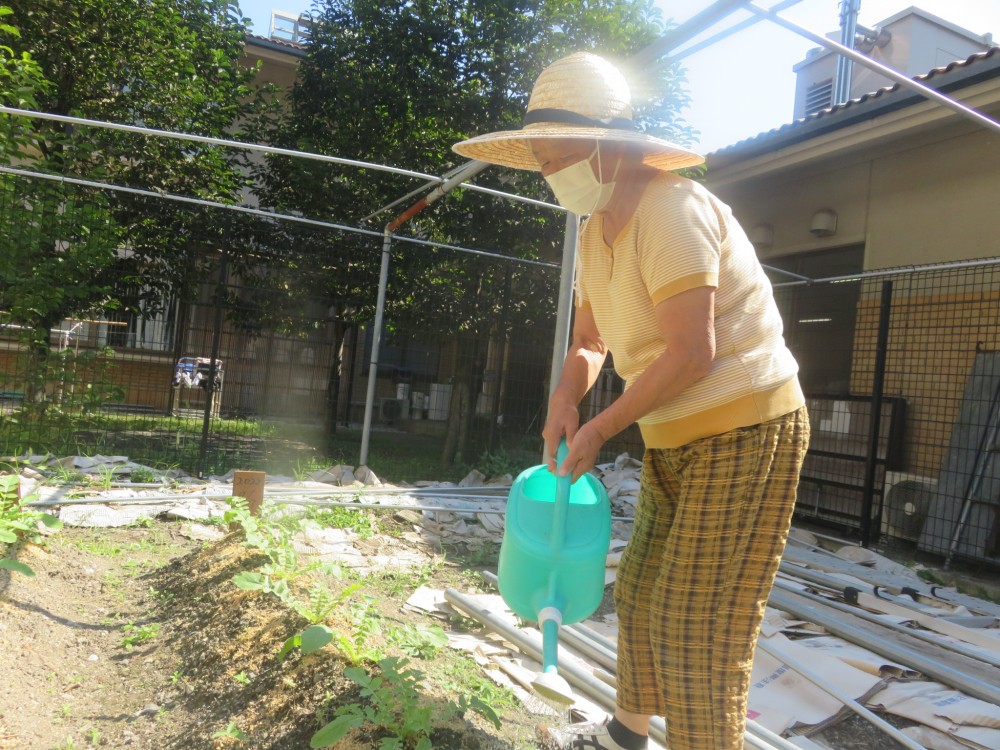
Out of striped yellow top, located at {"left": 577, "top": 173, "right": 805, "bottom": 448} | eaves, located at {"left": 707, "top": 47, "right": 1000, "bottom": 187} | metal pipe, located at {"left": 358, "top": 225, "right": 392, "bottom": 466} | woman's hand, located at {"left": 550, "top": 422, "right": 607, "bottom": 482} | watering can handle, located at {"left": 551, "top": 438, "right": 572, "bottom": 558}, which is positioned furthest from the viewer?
metal pipe, located at {"left": 358, "top": 225, "right": 392, "bottom": 466}

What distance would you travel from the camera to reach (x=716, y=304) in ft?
5.24

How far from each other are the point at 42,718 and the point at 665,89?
7.25 m

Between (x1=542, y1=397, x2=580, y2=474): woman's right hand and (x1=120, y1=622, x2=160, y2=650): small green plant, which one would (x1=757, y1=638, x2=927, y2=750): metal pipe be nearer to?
(x1=542, y1=397, x2=580, y2=474): woman's right hand

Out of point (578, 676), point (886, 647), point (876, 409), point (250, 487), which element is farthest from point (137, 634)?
point (876, 409)

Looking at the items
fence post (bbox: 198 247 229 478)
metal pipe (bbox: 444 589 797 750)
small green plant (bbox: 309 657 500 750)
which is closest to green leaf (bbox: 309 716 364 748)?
small green plant (bbox: 309 657 500 750)

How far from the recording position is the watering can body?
1851 mm

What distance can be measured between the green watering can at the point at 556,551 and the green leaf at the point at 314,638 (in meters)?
0.49

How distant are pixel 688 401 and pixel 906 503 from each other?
5229mm

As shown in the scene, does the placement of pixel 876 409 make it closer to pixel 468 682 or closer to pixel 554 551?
pixel 468 682

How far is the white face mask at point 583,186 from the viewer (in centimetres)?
173

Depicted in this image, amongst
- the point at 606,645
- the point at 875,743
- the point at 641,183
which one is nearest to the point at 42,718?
the point at 606,645

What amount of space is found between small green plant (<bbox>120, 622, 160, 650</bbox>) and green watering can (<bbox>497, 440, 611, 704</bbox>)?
58.8 inches

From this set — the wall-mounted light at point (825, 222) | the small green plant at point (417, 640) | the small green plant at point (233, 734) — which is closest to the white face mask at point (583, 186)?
the small green plant at point (417, 640)

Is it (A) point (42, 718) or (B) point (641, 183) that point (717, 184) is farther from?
(A) point (42, 718)
